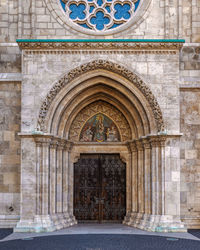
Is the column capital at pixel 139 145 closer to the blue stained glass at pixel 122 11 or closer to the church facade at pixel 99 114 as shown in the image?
the church facade at pixel 99 114

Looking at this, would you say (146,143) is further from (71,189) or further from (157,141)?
(71,189)

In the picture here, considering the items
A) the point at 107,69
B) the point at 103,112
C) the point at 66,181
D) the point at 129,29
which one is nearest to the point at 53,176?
the point at 66,181

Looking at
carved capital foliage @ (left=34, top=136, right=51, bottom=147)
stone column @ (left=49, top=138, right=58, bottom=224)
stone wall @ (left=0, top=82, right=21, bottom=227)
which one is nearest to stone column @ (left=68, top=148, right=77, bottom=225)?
stone column @ (left=49, top=138, right=58, bottom=224)

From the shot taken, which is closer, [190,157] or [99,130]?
[190,157]

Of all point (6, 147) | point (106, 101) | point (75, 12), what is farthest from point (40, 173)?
point (75, 12)

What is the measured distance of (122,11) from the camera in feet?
51.5

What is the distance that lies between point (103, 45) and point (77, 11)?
7.65ft

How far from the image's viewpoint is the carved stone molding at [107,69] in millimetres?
14172

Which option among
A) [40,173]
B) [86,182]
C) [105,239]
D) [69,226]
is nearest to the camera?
[105,239]

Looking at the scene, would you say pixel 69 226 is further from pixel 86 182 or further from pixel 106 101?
pixel 106 101

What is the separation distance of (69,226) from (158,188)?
12.1 ft

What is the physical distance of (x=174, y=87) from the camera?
1427 cm

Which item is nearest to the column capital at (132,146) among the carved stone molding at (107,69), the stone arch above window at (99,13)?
the carved stone molding at (107,69)

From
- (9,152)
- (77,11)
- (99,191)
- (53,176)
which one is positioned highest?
(77,11)
